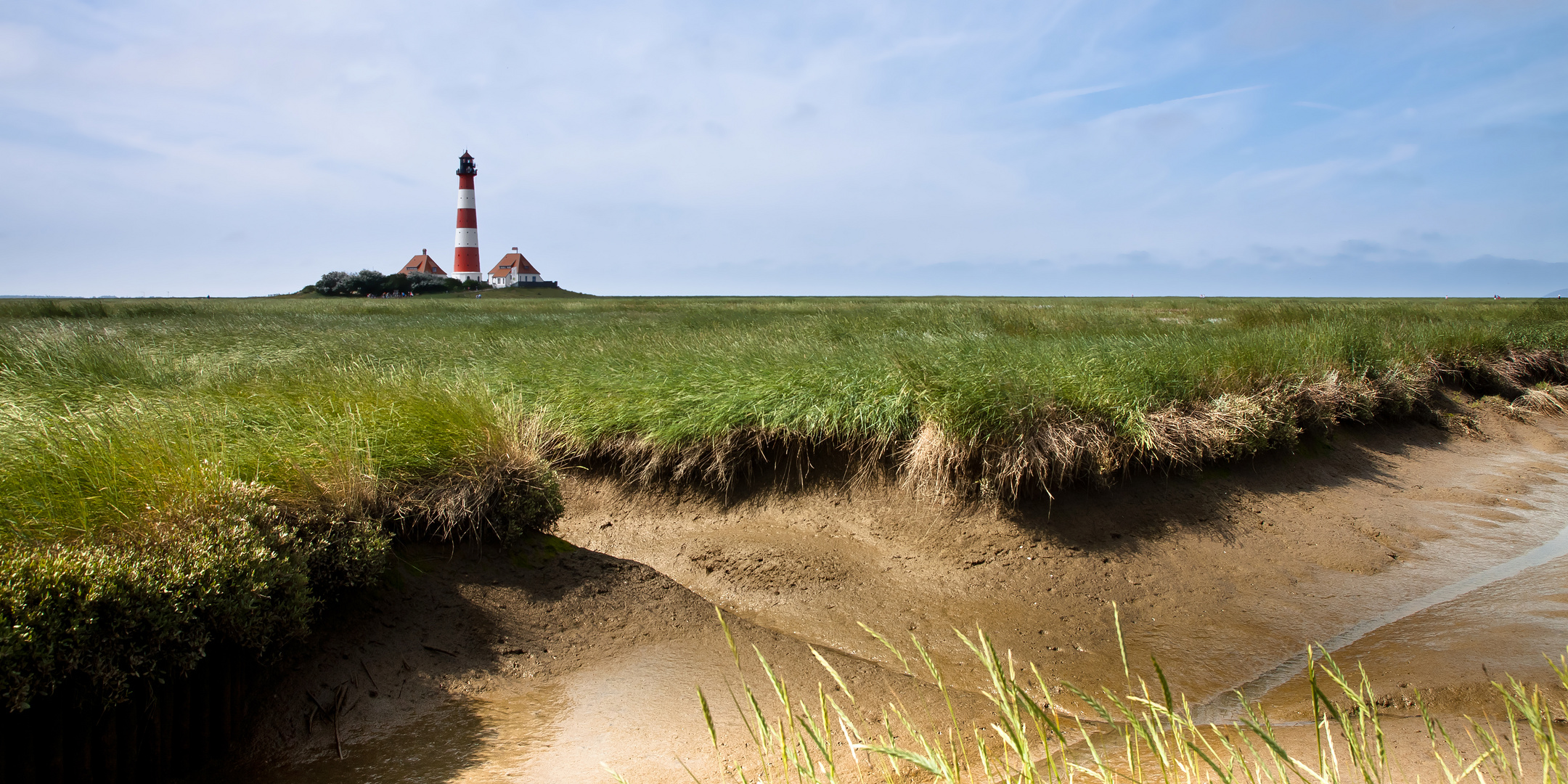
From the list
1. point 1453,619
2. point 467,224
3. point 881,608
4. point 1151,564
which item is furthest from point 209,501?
point 467,224

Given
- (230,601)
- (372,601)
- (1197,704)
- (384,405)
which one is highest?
(384,405)

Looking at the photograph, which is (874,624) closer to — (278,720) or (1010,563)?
(1010,563)

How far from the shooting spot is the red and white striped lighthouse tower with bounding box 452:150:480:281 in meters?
66.2

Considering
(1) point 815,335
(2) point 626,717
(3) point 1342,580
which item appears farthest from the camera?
(1) point 815,335

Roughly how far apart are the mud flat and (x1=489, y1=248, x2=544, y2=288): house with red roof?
7917 centimetres

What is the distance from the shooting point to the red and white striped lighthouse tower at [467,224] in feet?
217

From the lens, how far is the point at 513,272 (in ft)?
271

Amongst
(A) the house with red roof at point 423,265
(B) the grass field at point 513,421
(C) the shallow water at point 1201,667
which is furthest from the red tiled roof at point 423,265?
(C) the shallow water at point 1201,667

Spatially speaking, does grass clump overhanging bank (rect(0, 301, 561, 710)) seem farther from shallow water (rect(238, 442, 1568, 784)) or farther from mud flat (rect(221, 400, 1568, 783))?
shallow water (rect(238, 442, 1568, 784))

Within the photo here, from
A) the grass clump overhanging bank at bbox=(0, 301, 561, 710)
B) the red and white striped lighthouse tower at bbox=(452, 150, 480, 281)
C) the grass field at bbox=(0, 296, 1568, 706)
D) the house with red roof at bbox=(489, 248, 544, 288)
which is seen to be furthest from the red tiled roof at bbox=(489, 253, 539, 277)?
the grass clump overhanging bank at bbox=(0, 301, 561, 710)

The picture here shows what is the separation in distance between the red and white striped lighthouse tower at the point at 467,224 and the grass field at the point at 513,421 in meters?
56.1

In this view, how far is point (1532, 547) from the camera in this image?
22.4ft

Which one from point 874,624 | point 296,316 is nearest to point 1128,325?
point 874,624

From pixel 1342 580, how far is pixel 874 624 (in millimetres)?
3730
